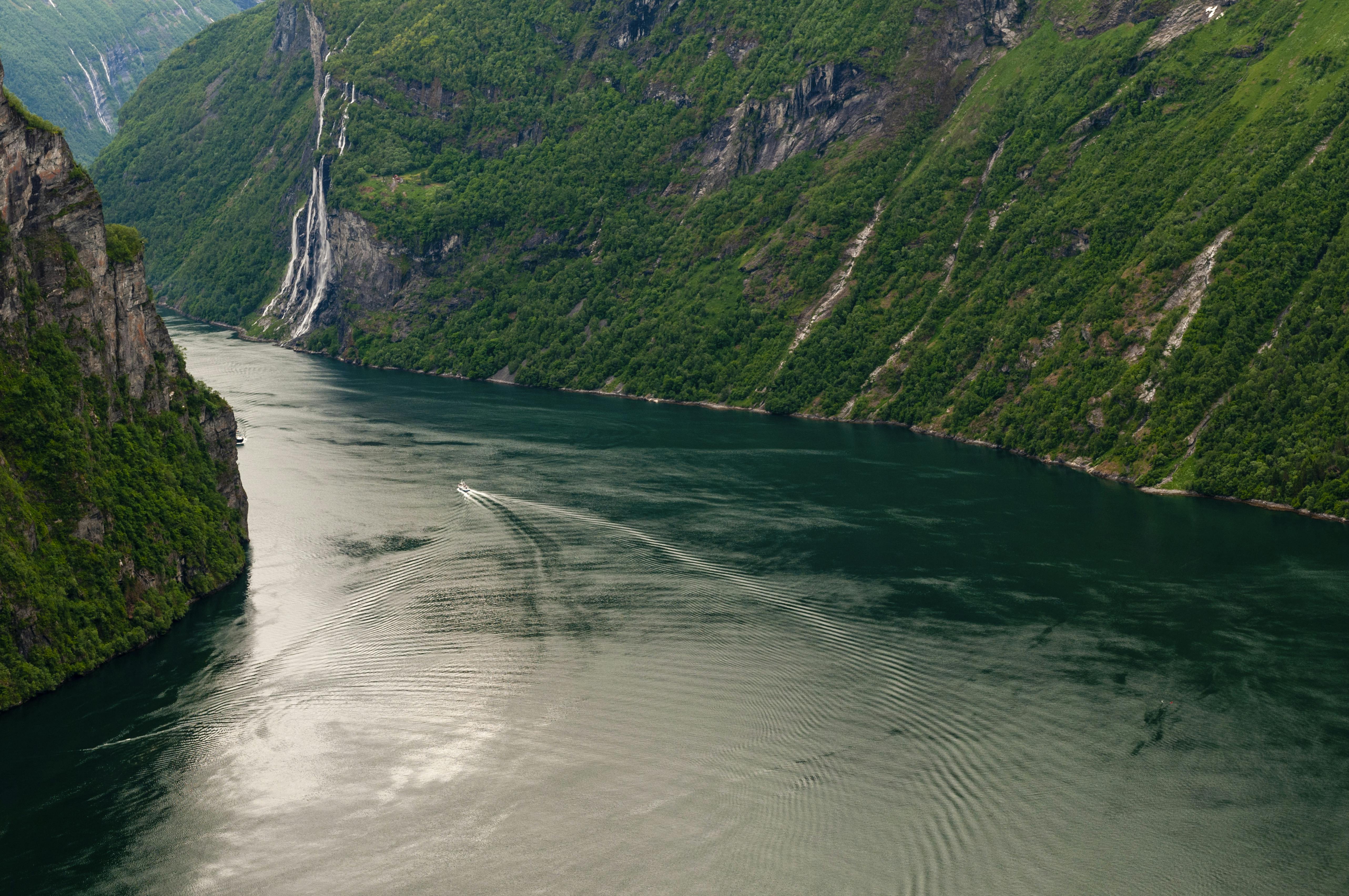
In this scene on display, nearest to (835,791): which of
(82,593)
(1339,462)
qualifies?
(82,593)

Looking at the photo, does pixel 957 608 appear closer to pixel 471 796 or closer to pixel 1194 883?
pixel 1194 883

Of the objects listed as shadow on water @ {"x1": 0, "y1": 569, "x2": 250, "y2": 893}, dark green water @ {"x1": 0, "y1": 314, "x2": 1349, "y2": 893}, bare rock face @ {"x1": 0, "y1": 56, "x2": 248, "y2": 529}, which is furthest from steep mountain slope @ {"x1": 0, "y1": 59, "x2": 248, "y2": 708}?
dark green water @ {"x1": 0, "y1": 314, "x2": 1349, "y2": 893}

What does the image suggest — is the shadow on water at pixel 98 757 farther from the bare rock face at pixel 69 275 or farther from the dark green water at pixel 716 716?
the bare rock face at pixel 69 275

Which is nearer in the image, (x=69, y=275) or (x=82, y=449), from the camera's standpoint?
(x=82, y=449)

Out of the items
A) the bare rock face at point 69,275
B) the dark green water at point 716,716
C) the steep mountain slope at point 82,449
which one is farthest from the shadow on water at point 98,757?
the bare rock face at point 69,275

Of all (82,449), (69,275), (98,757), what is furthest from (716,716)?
(69,275)

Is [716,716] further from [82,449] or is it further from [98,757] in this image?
[82,449]
